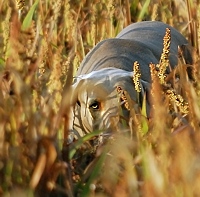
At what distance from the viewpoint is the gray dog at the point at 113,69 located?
366 centimetres

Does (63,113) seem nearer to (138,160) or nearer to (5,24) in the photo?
(138,160)

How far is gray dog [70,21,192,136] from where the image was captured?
366 cm

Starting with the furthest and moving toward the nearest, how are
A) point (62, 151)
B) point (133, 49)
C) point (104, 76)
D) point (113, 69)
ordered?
point (133, 49) < point (113, 69) < point (104, 76) < point (62, 151)

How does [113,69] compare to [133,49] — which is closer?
[113,69]

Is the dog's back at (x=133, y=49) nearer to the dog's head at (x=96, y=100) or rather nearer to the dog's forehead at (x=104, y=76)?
the dog's forehead at (x=104, y=76)

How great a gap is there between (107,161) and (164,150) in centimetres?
36

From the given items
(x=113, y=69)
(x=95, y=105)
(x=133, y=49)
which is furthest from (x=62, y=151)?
(x=133, y=49)

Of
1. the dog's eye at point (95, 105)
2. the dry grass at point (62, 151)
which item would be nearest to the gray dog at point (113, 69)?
the dog's eye at point (95, 105)

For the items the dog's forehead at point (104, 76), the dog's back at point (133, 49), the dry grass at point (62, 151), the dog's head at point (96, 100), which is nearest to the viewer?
the dry grass at point (62, 151)

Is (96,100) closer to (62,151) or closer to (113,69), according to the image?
(113,69)

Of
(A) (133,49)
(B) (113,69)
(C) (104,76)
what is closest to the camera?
(C) (104,76)

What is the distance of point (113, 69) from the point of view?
14.2 feet

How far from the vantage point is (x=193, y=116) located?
6.88 feet

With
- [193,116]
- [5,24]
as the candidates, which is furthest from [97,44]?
[193,116]
